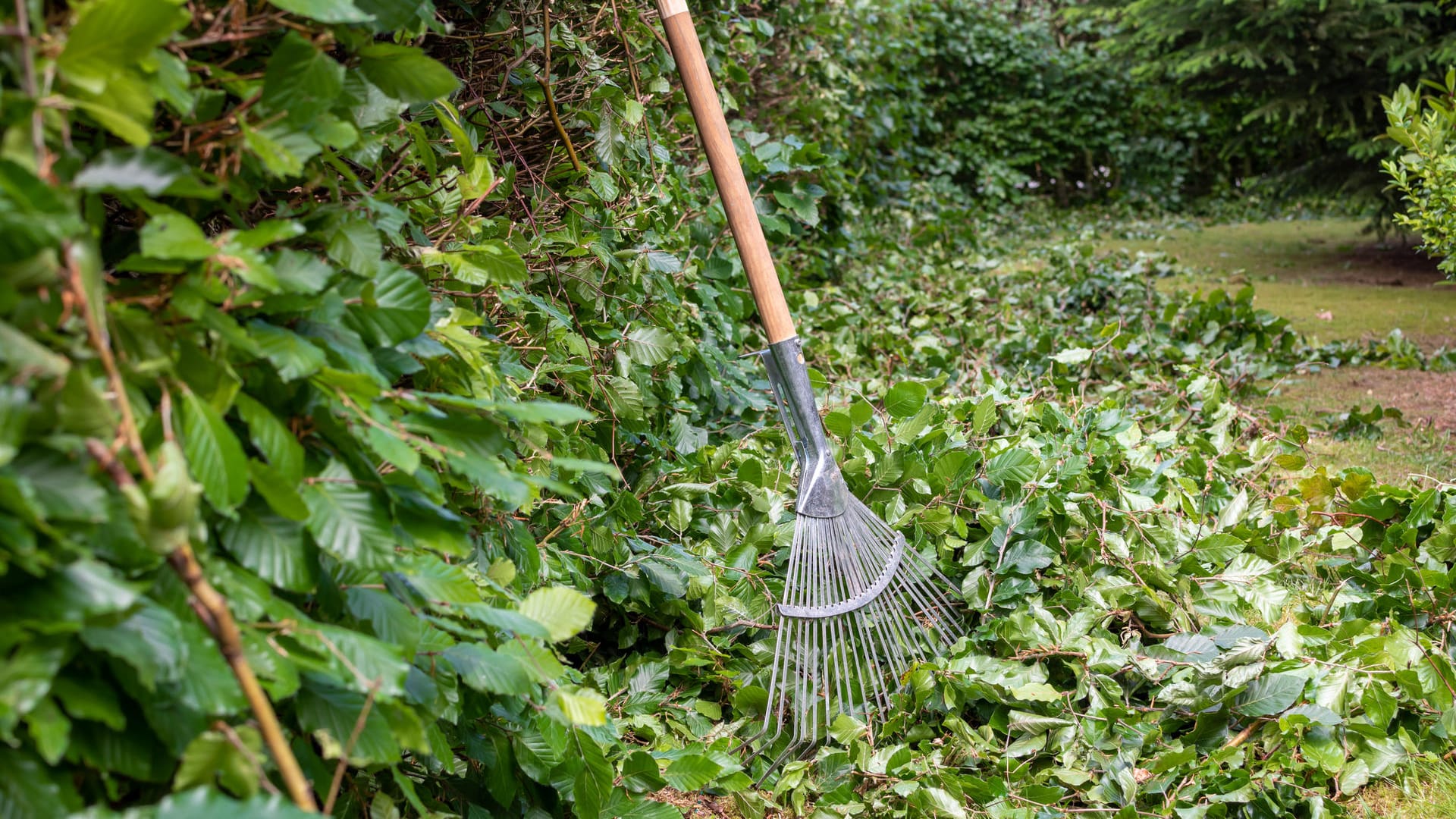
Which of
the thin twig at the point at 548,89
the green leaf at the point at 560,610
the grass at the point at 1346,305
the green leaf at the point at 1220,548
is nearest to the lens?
the green leaf at the point at 560,610

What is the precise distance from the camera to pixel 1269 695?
1.83m

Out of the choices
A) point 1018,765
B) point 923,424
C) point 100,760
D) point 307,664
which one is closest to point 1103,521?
point 923,424

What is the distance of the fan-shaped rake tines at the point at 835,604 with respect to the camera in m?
1.99

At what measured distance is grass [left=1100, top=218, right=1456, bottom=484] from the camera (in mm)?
3498

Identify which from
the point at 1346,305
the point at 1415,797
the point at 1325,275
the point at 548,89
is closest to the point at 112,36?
the point at 548,89

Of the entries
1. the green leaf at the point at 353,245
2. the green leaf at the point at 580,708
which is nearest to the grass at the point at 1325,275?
the green leaf at the point at 580,708

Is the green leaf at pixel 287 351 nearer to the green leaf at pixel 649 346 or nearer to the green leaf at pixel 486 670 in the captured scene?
the green leaf at pixel 486 670

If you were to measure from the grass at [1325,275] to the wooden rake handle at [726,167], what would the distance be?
3.70m

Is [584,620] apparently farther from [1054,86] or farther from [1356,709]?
[1054,86]

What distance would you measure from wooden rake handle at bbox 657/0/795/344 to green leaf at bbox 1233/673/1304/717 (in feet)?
3.89

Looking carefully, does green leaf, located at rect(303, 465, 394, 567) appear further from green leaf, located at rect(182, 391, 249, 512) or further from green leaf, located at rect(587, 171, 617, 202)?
green leaf, located at rect(587, 171, 617, 202)

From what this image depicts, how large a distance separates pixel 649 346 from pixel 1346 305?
584 cm

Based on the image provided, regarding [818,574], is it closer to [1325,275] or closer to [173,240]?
[173,240]

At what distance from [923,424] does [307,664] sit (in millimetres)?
1829
